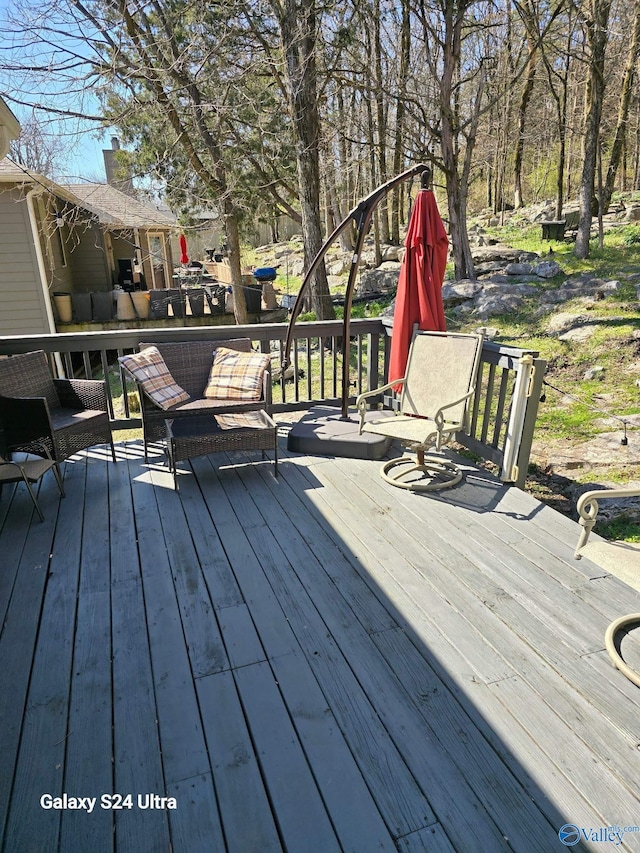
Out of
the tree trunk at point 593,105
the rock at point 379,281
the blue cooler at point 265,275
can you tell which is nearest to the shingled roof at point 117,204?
the blue cooler at point 265,275

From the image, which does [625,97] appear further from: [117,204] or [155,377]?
[155,377]

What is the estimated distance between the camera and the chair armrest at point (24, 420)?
11.0ft

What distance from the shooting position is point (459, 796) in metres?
1.60

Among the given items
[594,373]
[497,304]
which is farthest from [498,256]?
[594,373]

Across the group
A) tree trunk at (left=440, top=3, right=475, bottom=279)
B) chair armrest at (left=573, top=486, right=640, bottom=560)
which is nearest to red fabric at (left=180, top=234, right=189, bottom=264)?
tree trunk at (left=440, top=3, right=475, bottom=279)

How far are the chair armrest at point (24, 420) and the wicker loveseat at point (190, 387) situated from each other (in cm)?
73

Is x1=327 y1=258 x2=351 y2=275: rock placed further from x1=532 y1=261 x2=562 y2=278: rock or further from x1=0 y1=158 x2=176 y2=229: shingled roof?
x1=532 y1=261 x2=562 y2=278: rock

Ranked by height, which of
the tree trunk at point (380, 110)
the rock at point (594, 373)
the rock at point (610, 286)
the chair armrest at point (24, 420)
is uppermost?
the tree trunk at point (380, 110)

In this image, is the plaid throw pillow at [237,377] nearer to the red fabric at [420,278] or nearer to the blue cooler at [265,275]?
the red fabric at [420,278]

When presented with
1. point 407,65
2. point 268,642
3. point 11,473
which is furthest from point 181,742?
point 407,65

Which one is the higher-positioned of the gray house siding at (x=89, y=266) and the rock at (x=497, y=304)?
the gray house siding at (x=89, y=266)

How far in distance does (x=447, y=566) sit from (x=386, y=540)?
1.23ft

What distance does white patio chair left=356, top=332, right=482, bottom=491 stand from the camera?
3.58m

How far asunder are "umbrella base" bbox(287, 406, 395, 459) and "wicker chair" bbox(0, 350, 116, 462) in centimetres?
139
